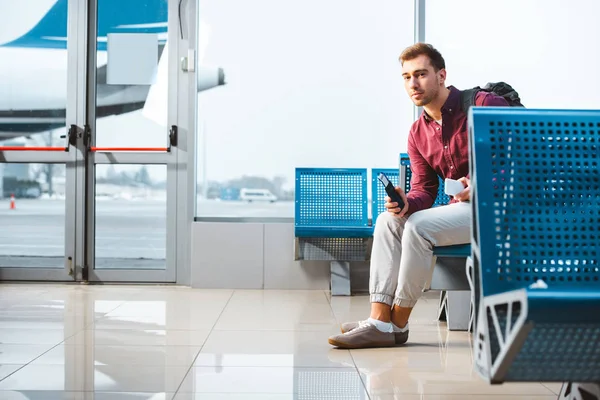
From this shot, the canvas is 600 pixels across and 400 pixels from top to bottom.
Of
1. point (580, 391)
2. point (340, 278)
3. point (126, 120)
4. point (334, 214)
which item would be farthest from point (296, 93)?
point (580, 391)

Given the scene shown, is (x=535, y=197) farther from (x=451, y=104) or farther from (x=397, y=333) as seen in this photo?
(x=397, y=333)

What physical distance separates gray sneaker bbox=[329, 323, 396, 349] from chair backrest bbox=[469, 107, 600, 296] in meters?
1.34

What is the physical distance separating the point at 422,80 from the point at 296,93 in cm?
247

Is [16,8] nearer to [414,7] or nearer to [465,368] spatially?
[414,7]

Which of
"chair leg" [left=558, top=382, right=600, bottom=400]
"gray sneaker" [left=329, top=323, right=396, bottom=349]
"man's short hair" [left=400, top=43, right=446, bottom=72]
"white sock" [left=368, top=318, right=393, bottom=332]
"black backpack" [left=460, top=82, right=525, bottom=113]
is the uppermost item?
"man's short hair" [left=400, top=43, right=446, bottom=72]

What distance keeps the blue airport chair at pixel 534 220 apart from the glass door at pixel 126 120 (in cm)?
380

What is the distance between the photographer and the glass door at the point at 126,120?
5.02 meters

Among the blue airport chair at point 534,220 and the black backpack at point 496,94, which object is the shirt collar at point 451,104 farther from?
the blue airport chair at point 534,220

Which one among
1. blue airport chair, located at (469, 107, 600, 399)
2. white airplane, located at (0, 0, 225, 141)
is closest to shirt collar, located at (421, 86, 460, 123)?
blue airport chair, located at (469, 107, 600, 399)

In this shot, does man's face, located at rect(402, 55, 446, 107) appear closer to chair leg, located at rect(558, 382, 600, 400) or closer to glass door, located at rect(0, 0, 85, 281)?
chair leg, located at rect(558, 382, 600, 400)

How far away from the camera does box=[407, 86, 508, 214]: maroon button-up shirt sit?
2.67 metres

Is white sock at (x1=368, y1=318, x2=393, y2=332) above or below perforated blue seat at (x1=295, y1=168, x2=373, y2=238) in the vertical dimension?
below

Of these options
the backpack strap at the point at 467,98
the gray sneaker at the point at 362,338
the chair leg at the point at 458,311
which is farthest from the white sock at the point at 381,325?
the backpack strap at the point at 467,98

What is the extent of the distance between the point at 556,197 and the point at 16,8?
4.67m
